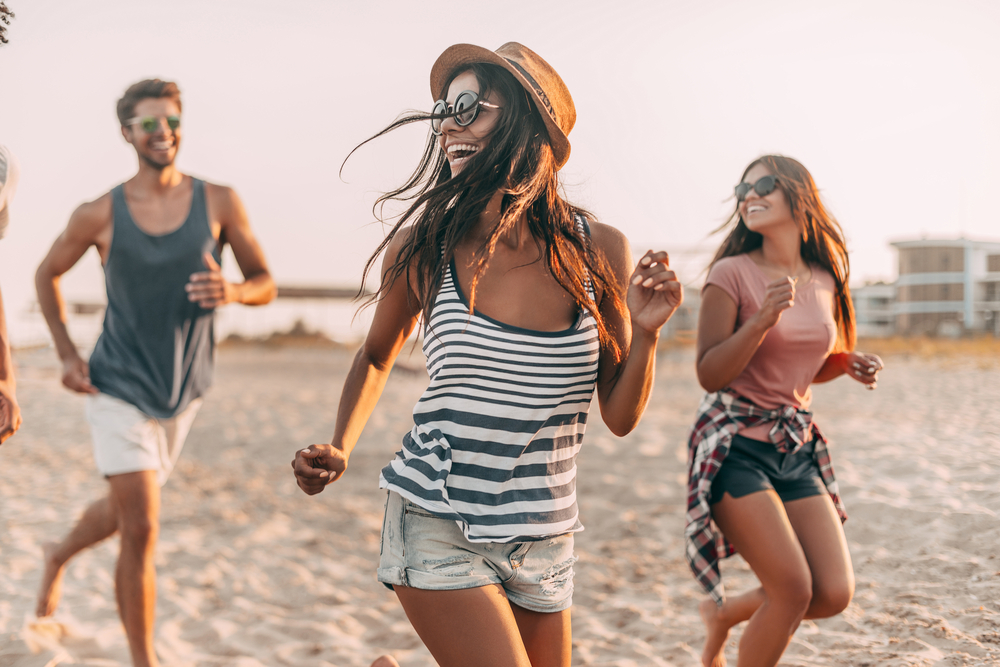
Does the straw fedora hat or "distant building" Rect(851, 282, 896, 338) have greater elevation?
the straw fedora hat

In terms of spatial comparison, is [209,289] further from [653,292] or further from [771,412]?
[771,412]

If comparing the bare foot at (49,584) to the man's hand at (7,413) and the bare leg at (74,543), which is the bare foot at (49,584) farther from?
the man's hand at (7,413)

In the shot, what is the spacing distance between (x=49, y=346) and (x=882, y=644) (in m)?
4.20

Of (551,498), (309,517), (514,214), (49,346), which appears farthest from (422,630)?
(309,517)

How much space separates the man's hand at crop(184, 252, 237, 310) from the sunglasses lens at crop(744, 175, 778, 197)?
223 cm

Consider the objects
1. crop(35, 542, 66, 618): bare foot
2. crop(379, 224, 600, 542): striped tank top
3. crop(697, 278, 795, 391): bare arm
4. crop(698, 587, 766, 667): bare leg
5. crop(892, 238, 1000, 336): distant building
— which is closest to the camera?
crop(379, 224, 600, 542): striped tank top

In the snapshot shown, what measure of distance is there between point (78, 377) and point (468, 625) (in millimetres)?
2370

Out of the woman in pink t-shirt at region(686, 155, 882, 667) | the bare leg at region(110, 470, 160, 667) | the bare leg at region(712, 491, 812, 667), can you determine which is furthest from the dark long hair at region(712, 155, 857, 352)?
the bare leg at region(110, 470, 160, 667)

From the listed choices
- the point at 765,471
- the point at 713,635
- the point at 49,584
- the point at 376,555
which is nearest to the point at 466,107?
the point at 765,471

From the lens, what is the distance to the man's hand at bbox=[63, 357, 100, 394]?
3270 mm

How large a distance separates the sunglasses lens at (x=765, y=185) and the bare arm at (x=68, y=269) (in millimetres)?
2709

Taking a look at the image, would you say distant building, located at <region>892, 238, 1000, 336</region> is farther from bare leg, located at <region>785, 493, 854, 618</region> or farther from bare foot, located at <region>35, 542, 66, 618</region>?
bare foot, located at <region>35, 542, 66, 618</region>

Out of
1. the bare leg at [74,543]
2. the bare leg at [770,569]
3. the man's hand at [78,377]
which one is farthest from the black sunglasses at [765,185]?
the bare leg at [74,543]

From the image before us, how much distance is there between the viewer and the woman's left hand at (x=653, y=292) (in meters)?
1.83
